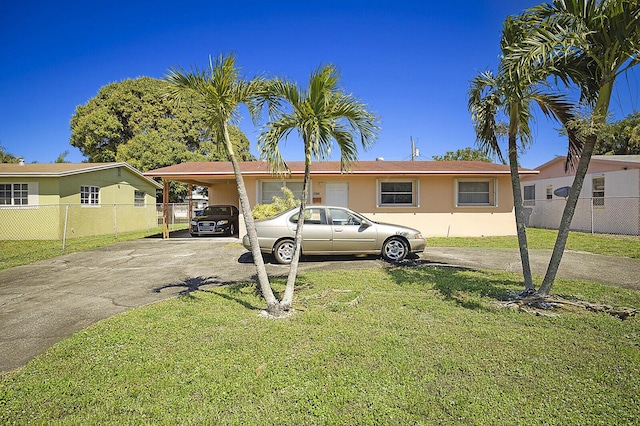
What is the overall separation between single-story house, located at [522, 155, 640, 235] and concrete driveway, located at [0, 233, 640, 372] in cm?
796

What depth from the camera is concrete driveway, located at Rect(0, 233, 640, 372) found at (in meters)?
4.51

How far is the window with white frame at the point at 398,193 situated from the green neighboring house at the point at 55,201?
443 inches

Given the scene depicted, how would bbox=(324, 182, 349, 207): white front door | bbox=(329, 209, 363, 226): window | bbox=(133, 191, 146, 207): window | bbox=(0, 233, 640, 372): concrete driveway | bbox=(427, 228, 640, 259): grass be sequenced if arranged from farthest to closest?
bbox=(133, 191, 146, 207): window → bbox=(324, 182, 349, 207): white front door → bbox=(427, 228, 640, 259): grass → bbox=(329, 209, 363, 226): window → bbox=(0, 233, 640, 372): concrete driveway

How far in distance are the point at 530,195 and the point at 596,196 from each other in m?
4.43

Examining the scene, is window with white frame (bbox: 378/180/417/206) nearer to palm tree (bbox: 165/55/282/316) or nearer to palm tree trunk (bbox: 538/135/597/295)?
palm tree trunk (bbox: 538/135/597/295)

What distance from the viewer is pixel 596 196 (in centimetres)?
1706

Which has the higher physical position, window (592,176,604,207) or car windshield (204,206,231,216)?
window (592,176,604,207)

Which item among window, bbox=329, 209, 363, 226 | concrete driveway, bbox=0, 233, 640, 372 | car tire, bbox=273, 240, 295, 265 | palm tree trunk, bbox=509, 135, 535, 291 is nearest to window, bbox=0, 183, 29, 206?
concrete driveway, bbox=0, 233, 640, 372

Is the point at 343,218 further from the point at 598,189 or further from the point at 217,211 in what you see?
the point at 598,189

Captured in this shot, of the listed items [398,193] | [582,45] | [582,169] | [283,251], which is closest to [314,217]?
[283,251]

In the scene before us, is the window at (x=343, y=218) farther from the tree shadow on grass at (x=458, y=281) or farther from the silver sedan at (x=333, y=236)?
the tree shadow on grass at (x=458, y=281)

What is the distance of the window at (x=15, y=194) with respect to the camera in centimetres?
1514

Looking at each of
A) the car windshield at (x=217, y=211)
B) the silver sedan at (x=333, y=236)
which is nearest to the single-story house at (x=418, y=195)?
the car windshield at (x=217, y=211)

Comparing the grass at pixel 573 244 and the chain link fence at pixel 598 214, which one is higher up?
the chain link fence at pixel 598 214
